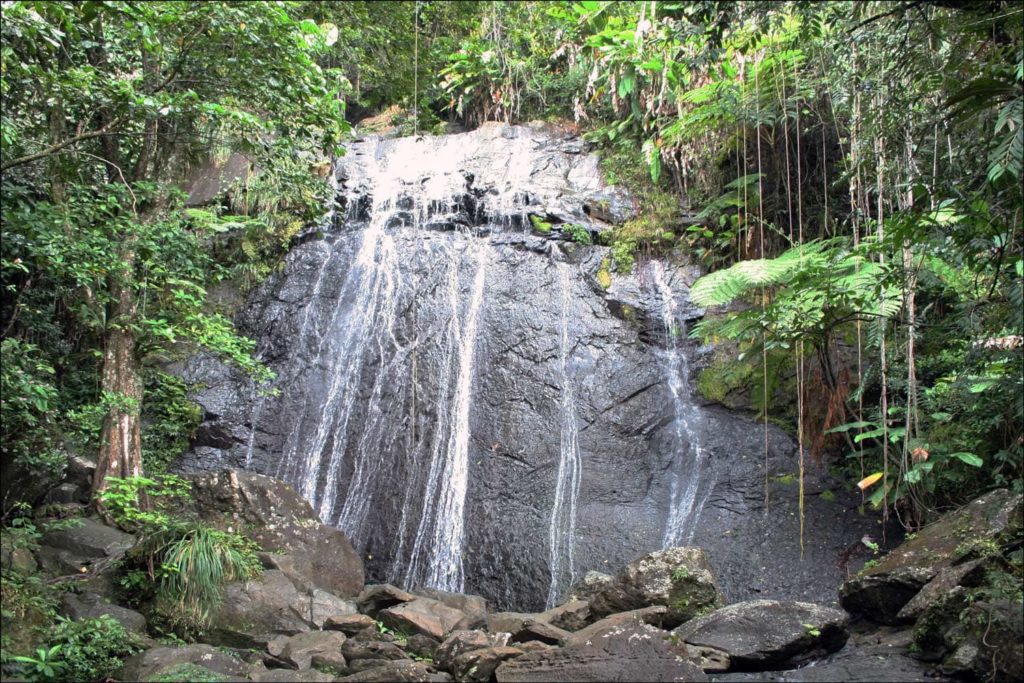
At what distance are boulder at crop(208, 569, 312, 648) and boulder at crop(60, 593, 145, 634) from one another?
1.99 feet

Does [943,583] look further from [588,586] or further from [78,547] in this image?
[78,547]

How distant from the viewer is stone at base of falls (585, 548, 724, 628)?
725cm

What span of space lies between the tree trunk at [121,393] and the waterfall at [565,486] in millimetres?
4530

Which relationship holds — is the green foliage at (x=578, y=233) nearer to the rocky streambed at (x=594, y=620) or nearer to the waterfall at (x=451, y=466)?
the waterfall at (x=451, y=466)

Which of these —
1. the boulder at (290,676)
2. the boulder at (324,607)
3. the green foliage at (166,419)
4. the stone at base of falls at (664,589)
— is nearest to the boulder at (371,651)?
the boulder at (290,676)

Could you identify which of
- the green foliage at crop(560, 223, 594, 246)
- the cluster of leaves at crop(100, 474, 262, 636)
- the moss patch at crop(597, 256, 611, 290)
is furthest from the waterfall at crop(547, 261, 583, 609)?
the cluster of leaves at crop(100, 474, 262, 636)

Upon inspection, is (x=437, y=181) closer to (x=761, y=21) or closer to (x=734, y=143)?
(x=734, y=143)

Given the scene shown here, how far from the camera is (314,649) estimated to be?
648cm

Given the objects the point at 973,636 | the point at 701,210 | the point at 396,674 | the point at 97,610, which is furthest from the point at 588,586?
the point at 701,210

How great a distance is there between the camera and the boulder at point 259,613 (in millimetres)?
6844

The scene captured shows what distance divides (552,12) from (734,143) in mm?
4361

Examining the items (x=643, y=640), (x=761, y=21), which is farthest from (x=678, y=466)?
(x=761, y=21)

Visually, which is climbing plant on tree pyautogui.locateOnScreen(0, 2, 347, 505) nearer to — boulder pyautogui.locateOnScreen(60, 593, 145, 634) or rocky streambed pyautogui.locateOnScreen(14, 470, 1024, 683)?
boulder pyautogui.locateOnScreen(60, 593, 145, 634)

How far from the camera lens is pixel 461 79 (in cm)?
1695
